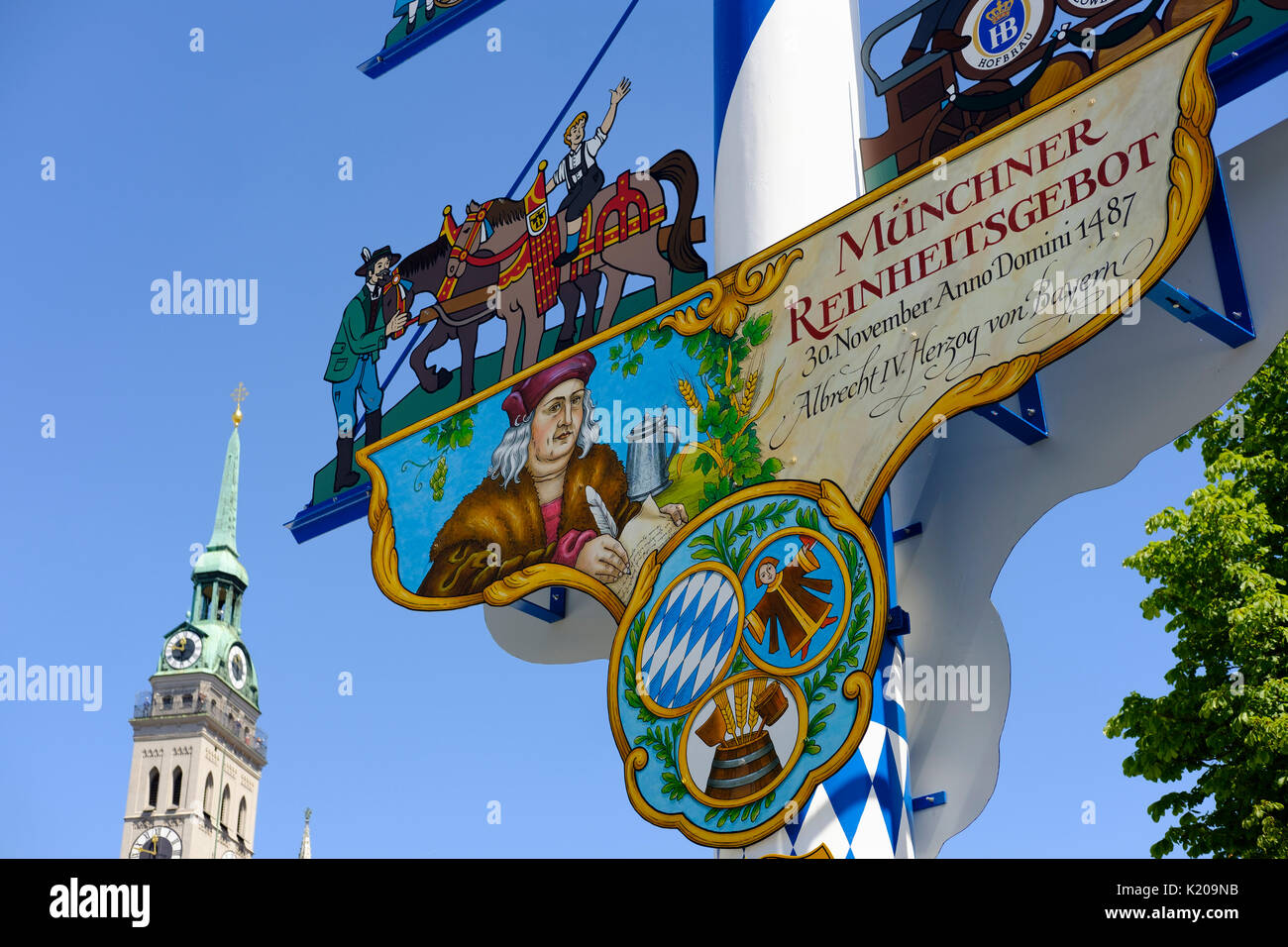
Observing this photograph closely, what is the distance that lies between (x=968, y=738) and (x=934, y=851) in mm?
704

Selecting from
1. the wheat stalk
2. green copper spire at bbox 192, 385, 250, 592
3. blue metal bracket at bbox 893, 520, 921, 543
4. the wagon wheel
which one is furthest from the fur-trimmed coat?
green copper spire at bbox 192, 385, 250, 592

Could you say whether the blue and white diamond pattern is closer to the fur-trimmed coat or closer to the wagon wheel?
the fur-trimmed coat

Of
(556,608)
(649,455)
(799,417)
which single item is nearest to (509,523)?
(649,455)

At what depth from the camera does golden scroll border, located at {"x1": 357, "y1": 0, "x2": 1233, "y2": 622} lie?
8234 mm

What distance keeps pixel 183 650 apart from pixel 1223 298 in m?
118

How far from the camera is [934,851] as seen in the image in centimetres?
918

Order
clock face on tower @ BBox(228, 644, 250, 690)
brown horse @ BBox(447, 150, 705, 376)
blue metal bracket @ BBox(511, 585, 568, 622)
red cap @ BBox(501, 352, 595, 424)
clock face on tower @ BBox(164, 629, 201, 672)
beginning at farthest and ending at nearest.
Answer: clock face on tower @ BBox(228, 644, 250, 690)
clock face on tower @ BBox(164, 629, 201, 672)
blue metal bracket @ BBox(511, 585, 568, 622)
brown horse @ BBox(447, 150, 705, 376)
red cap @ BBox(501, 352, 595, 424)

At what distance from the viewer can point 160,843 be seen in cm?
11062

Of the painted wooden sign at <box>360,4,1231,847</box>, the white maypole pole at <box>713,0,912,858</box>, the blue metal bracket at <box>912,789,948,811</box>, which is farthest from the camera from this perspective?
the white maypole pole at <box>713,0,912,858</box>

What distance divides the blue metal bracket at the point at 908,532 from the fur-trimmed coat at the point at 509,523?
5.79 feet

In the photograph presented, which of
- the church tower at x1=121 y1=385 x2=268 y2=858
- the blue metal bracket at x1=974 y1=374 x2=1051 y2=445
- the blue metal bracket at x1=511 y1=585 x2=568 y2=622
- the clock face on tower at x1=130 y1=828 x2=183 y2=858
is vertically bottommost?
the blue metal bracket at x1=511 y1=585 x2=568 y2=622

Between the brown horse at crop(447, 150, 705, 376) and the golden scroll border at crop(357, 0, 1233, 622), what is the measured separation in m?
0.62

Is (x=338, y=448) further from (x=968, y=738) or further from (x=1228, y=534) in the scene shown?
(x=1228, y=534)
